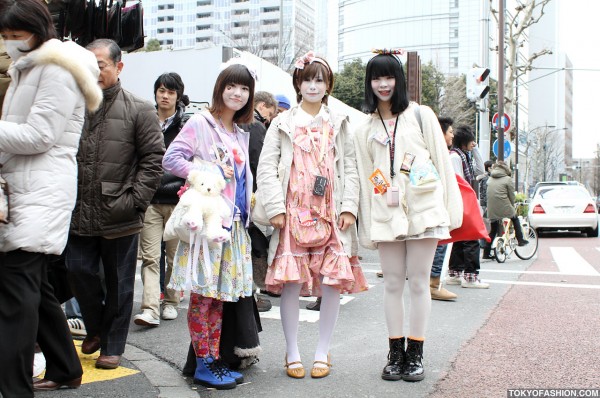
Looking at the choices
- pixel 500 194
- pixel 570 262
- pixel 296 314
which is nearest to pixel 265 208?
pixel 296 314

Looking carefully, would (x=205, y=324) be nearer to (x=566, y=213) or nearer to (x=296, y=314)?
(x=296, y=314)

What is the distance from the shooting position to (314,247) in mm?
3850

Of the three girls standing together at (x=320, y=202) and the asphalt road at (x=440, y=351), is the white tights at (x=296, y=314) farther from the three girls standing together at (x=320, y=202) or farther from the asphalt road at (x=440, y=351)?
the asphalt road at (x=440, y=351)

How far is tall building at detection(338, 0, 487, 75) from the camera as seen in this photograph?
2867 inches

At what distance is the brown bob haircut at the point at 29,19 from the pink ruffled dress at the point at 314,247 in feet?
5.02

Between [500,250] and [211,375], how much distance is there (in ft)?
27.6

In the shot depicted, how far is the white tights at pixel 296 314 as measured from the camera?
12.9 feet

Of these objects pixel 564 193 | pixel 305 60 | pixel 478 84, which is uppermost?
pixel 478 84

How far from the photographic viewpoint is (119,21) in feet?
22.4

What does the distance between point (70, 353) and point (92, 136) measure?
4.32 ft

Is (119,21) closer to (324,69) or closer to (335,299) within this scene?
(324,69)

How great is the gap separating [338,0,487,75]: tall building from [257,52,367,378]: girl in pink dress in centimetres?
6871

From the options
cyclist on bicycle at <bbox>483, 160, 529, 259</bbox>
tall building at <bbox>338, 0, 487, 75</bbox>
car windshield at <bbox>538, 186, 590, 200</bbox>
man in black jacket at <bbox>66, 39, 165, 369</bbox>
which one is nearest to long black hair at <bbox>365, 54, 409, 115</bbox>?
man in black jacket at <bbox>66, 39, 165, 369</bbox>

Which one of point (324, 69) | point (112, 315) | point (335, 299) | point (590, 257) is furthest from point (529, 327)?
point (590, 257)
